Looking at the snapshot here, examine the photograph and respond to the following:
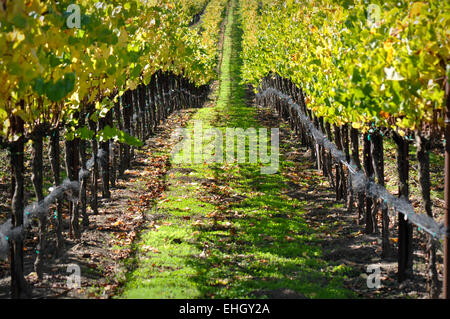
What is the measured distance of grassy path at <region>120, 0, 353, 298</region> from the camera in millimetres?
6094

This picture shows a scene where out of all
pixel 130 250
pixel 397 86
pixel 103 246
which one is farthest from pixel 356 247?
pixel 103 246

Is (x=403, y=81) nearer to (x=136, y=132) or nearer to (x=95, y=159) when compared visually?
(x=95, y=159)

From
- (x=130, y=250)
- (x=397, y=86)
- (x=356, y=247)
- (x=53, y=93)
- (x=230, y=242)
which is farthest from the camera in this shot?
(x=230, y=242)

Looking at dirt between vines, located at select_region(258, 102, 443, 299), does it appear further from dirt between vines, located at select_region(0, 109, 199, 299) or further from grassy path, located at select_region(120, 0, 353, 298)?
dirt between vines, located at select_region(0, 109, 199, 299)

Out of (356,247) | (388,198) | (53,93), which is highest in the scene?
(53,93)

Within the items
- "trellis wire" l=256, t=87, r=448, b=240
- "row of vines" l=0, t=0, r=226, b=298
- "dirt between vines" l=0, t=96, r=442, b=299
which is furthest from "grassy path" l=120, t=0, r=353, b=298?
"row of vines" l=0, t=0, r=226, b=298

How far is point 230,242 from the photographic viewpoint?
306 inches

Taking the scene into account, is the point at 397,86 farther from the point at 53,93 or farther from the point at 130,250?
the point at 130,250

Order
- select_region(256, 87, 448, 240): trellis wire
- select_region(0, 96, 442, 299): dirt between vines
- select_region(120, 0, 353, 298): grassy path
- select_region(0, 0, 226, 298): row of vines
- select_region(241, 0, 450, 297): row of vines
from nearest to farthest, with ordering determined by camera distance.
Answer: select_region(0, 0, 226, 298): row of vines
select_region(241, 0, 450, 297): row of vines
select_region(256, 87, 448, 240): trellis wire
select_region(0, 96, 442, 299): dirt between vines
select_region(120, 0, 353, 298): grassy path

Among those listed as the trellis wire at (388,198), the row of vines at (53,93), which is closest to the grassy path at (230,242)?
the trellis wire at (388,198)

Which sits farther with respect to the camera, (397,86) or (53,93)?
(397,86)

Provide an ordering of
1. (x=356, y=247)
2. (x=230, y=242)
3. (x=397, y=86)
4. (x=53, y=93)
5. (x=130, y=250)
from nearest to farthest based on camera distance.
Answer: (x=53, y=93), (x=397, y=86), (x=130, y=250), (x=356, y=247), (x=230, y=242)

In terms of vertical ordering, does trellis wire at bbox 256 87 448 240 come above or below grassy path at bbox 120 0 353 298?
above

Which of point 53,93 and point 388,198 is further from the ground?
point 53,93
